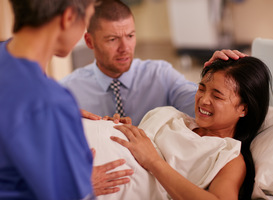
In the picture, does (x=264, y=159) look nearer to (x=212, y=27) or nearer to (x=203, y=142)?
(x=203, y=142)

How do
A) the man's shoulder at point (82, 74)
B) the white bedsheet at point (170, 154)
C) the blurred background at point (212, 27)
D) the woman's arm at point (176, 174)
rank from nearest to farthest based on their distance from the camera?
1. the woman's arm at point (176, 174)
2. the white bedsheet at point (170, 154)
3. the man's shoulder at point (82, 74)
4. the blurred background at point (212, 27)

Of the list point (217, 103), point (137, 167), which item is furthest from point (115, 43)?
point (137, 167)

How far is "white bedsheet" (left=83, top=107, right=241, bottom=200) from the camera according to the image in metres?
1.39

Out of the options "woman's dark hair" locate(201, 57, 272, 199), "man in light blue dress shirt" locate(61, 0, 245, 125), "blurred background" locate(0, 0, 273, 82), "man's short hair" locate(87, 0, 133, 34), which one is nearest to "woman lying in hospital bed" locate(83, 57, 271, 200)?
"woman's dark hair" locate(201, 57, 272, 199)

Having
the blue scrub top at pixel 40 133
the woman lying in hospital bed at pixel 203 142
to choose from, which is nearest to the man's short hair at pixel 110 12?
the woman lying in hospital bed at pixel 203 142

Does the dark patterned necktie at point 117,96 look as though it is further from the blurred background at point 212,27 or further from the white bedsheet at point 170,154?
the blurred background at point 212,27

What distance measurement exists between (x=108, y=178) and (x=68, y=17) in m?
0.63

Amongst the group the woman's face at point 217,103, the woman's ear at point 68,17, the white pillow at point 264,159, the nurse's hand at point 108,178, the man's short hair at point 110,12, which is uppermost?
the woman's ear at point 68,17

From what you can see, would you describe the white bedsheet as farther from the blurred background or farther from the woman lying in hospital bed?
the blurred background

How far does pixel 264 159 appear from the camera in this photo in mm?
1481

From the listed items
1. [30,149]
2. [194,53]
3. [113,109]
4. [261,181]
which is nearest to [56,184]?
[30,149]

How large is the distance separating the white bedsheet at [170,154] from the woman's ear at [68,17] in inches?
22.3

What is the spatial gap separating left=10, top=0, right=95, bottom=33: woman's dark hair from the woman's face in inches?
30.4

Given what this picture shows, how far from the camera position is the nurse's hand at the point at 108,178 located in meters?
1.30
